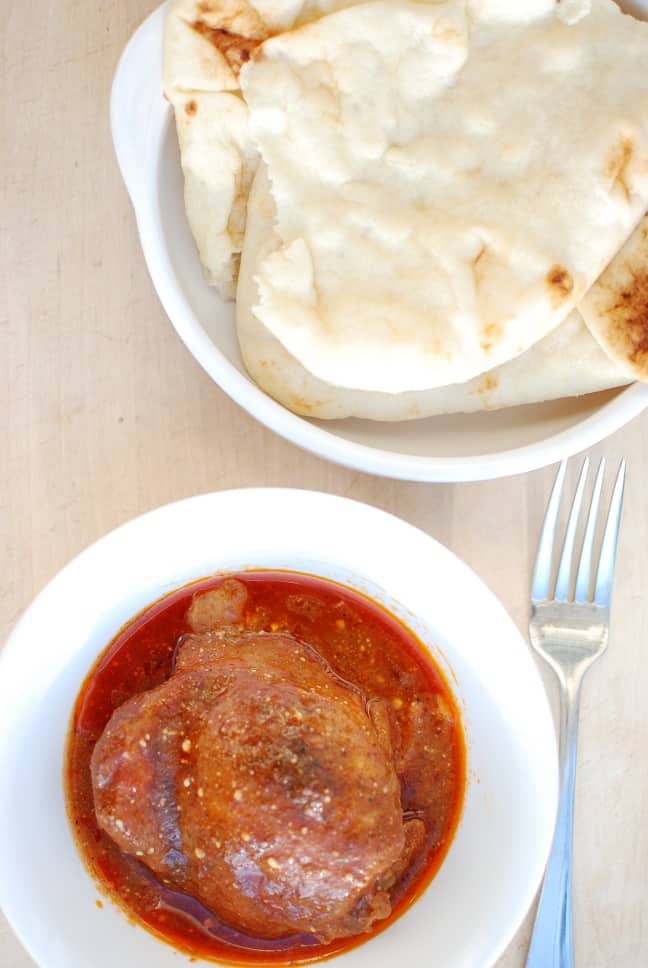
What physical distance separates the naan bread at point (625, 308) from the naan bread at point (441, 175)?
0.05 meters

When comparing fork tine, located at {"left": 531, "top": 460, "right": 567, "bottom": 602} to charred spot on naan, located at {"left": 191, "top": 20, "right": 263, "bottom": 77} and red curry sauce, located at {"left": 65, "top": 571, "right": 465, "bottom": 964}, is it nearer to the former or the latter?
red curry sauce, located at {"left": 65, "top": 571, "right": 465, "bottom": 964}

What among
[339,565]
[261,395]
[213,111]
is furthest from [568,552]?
[213,111]

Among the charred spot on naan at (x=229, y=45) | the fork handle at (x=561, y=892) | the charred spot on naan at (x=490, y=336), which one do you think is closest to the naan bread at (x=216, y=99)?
the charred spot on naan at (x=229, y=45)

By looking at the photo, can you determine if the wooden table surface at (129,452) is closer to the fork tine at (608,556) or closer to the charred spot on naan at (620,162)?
the fork tine at (608,556)

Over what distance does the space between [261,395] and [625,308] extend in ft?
1.87

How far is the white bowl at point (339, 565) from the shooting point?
1468mm

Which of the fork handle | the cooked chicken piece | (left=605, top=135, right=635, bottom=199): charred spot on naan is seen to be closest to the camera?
the cooked chicken piece

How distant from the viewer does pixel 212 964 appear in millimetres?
1546

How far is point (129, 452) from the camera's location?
1799mm

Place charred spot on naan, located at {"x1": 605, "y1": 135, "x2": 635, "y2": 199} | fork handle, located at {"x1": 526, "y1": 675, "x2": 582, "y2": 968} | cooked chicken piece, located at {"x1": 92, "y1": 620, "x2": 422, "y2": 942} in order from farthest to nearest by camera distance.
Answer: fork handle, located at {"x1": 526, "y1": 675, "x2": 582, "y2": 968} → charred spot on naan, located at {"x1": 605, "y1": 135, "x2": 635, "y2": 199} → cooked chicken piece, located at {"x1": 92, "y1": 620, "x2": 422, "y2": 942}

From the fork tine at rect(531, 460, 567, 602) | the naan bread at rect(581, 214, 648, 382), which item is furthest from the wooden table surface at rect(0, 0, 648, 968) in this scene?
the naan bread at rect(581, 214, 648, 382)

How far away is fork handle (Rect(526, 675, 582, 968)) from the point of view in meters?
1.72

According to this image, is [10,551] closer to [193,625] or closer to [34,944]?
[193,625]

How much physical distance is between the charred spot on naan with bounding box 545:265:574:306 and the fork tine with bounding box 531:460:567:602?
1.47 feet
